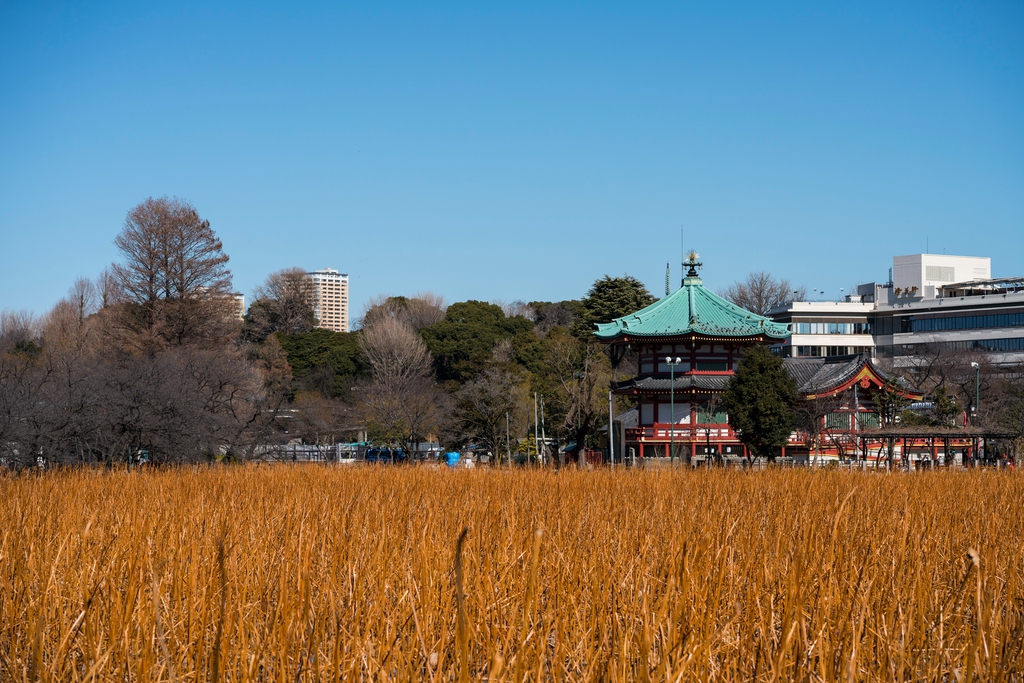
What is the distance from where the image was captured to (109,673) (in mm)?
3426

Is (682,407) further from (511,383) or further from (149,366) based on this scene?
(149,366)

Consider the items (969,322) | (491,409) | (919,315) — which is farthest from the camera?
(919,315)

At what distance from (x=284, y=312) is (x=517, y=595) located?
48517 millimetres

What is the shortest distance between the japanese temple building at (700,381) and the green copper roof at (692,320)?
3 cm

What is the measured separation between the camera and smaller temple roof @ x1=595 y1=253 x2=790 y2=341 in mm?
25266

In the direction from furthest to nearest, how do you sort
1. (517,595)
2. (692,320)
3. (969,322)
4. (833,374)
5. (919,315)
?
(919,315), (969,322), (833,374), (692,320), (517,595)

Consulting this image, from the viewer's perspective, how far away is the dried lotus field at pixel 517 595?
2957 millimetres

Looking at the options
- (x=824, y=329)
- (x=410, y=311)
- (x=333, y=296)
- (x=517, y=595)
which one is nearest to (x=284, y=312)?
(x=410, y=311)

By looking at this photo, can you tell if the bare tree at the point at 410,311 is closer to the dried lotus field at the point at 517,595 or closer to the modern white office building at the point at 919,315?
the modern white office building at the point at 919,315

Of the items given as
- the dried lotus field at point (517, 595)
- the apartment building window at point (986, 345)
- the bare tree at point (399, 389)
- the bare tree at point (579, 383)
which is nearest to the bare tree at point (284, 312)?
the bare tree at point (399, 389)

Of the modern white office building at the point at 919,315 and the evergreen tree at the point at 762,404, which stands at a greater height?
the modern white office building at the point at 919,315

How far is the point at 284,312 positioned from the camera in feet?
167

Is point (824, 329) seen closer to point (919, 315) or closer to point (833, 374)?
point (919, 315)

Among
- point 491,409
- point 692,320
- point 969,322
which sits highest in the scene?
point 969,322
